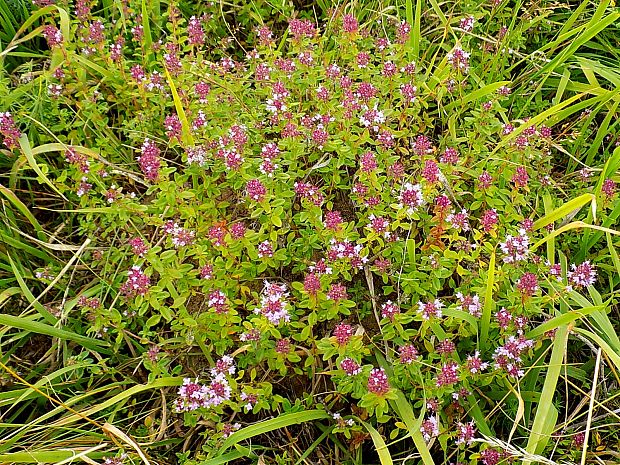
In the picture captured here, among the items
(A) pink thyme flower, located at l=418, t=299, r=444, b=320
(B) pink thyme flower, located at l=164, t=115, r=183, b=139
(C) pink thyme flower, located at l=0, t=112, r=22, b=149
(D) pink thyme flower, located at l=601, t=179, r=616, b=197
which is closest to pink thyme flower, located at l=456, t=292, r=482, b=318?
(A) pink thyme flower, located at l=418, t=299, r=444, b=320

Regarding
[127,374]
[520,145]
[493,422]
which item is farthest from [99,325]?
[520,145]

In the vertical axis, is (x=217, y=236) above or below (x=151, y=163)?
below

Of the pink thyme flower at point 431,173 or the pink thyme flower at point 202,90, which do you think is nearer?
the pink thyme flower at point 431,173

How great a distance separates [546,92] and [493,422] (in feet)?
6.85

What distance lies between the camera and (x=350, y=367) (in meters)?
2.27

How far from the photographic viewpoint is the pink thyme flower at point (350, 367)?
2271mm

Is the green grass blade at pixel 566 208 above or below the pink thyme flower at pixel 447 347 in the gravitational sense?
above

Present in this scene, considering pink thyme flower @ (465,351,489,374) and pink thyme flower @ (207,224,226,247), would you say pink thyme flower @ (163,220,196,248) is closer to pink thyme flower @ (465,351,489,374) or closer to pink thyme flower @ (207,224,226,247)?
pink thyme flower @ (207,224,226,247)

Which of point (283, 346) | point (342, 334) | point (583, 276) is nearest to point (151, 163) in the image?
point (283, 346)

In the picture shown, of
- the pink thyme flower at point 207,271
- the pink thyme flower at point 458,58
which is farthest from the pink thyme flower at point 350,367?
the pink thyme flower at point 458,58

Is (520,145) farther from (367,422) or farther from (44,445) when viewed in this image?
(44,445)

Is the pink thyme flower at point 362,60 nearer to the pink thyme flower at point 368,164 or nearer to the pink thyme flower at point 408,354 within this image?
the pink thyme flower at point 368,164

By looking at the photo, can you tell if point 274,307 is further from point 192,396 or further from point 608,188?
point 608,188

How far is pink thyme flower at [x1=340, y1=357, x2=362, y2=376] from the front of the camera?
7.45ft
